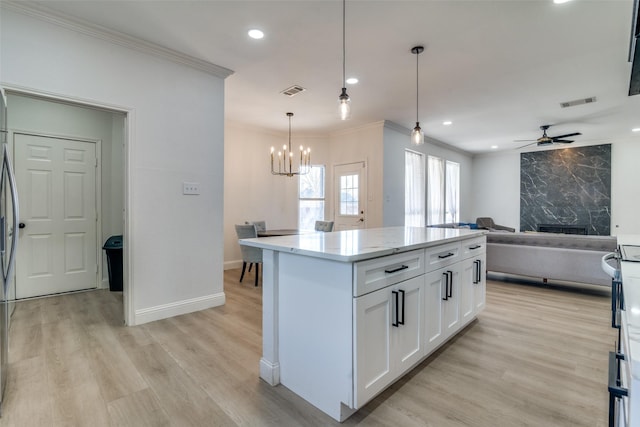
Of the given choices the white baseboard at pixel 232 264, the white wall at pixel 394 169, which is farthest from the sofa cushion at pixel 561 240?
the white baseboard at pixel 232 264

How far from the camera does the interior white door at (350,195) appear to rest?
6.03 metres

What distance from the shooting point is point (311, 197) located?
6.64m

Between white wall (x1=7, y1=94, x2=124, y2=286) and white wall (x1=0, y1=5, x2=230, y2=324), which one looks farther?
white wall (x1=7, y1=94, x2=124, y2=286)

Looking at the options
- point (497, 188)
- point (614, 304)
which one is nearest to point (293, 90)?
point (614, 304)

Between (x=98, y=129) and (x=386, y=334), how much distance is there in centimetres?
456

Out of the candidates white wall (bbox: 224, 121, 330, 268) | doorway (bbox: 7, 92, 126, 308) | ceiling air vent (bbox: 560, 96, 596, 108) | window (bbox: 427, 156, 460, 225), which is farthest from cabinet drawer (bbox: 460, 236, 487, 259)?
window (bbox: 427, 156, 460, 225)

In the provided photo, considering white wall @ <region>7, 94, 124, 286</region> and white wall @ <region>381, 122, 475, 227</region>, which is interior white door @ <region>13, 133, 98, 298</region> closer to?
white wall @ <region>7, 94, 124, 286</region>

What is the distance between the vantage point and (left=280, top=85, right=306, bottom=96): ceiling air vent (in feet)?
13.1

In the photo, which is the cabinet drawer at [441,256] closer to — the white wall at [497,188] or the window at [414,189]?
the window at [414,189]

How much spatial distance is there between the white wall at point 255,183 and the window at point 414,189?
1810 millimetres

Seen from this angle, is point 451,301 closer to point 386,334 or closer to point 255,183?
point 386,334

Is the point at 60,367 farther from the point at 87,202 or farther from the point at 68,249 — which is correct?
the point at 87,202

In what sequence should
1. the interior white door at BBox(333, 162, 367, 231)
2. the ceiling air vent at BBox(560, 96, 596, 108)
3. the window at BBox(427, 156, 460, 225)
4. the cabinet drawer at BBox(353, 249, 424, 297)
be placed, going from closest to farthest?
the cabinet drawer at BBox(353, 249, 424, 297) → the ceiling air vent at BBox(560, 96, 596, 108) → the interior white door at BBox(333, 162, 367, 231) → the window at BBox(427, 156, 460, 225)

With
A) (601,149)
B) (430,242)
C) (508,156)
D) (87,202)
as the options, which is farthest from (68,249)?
(601,149)
